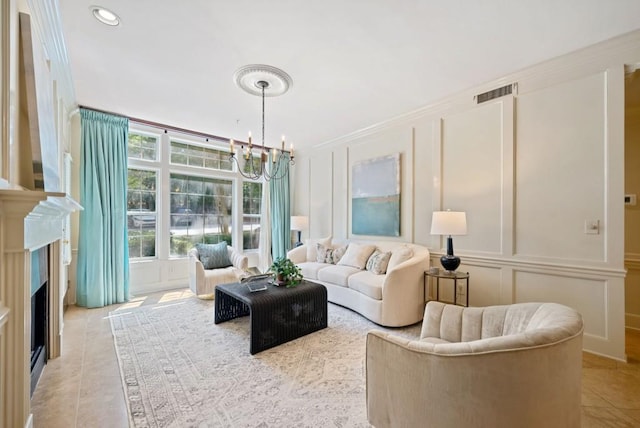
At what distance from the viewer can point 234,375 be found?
2086mm

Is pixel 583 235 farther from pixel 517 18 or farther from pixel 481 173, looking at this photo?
pixel 517 18

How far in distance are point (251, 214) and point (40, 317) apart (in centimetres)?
369

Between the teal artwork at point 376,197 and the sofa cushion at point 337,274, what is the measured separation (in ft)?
2.63

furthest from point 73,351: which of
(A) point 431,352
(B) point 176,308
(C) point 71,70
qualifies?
(A) point 431,352

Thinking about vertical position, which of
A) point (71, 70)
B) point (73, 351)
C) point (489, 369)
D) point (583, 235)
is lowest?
point (73, 351)

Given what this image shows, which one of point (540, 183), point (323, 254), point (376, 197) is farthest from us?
point (323, 254)

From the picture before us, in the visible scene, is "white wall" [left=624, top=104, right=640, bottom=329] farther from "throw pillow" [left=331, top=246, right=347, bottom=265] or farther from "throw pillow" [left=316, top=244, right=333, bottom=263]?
"throw pillow" [left=316, top=244, right=333, bottom=263]

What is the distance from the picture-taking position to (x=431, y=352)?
116 centimetres

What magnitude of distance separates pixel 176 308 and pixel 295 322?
1.87m

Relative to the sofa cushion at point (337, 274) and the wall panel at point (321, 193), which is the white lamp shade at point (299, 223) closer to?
the wall panel at point (321, 193)

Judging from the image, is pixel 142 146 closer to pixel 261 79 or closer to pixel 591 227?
pixel 261 79

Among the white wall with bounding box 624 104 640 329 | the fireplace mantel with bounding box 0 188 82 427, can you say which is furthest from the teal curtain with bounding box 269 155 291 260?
the white wall with bounding box 624 104 640 329

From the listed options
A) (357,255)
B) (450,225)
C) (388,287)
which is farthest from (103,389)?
(450,225)

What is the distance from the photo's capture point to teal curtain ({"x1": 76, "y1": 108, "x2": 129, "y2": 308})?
3646 mm
